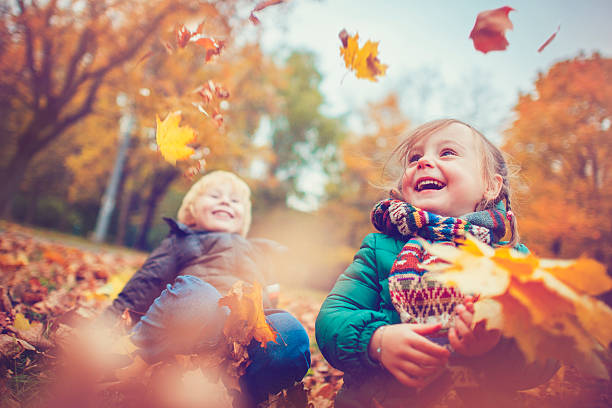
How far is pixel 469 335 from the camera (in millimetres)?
870

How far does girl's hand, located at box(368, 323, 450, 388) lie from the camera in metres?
0.91

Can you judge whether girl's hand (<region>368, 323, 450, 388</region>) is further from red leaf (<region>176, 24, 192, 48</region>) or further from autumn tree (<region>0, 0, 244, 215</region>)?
autumn tree (<region>0, 0, 244, 215</region>)

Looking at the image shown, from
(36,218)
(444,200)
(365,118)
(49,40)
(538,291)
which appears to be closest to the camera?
(538,291)

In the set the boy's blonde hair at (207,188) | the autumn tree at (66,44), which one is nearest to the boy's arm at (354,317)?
the boy's blonde hair at (207,188)

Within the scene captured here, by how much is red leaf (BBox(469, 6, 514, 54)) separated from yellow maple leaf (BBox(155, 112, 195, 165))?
140cm

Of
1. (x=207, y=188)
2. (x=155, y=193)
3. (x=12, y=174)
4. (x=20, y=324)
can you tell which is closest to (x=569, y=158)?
(x=207, y=188)

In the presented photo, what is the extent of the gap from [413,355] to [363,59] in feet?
4.24

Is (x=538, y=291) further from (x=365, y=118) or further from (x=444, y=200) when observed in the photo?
(x=365, y=118)

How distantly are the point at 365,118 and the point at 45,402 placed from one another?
53.3 ft

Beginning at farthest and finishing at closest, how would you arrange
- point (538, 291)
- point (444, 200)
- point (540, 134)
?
point (540, 134) < point (444, 200) < point (538, 291)

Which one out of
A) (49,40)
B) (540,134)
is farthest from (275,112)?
(540,134)

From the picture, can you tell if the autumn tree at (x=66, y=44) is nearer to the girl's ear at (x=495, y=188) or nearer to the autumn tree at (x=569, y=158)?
the girl's ear at (x=495, y=188)

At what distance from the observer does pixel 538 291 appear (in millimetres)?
741

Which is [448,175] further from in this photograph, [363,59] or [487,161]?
[363,59]
